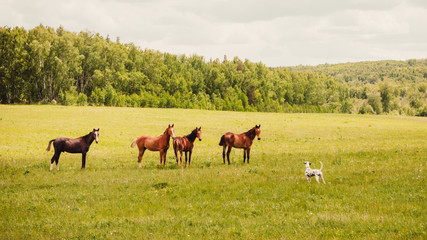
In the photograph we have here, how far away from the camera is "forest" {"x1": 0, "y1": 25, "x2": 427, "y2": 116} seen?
93.6 metres

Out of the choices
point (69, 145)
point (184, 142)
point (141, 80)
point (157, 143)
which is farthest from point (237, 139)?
point (141, 80)

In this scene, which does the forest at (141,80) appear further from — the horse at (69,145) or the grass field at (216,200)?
the grass field at (216,200)

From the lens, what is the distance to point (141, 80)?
12181 centimetres

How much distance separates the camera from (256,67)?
165000 mm

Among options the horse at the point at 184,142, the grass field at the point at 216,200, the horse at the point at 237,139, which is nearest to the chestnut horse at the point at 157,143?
the horse at the point at 184,142

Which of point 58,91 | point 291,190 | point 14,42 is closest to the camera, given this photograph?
point 291,190

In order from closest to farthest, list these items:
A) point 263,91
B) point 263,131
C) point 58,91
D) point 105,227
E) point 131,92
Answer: point 105,227, point 263,131, point 58,91, point 131,92, point 263,91

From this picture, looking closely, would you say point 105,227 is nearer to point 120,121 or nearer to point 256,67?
point 120,121

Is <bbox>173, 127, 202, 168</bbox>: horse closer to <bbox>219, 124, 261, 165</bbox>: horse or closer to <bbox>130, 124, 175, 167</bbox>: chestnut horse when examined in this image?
<bbox>130, 124, 175, 167</bbox>: chestnut horse

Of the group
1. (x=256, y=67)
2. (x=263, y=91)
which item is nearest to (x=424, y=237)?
(x=263, y=91)

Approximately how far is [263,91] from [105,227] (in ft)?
488

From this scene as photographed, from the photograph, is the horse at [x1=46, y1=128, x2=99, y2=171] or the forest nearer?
the horse at [x1=46, y1=128, x2=99, y2=171]

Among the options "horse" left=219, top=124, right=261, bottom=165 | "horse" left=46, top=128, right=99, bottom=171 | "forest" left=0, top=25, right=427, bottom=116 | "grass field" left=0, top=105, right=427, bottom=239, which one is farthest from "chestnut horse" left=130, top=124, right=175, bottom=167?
"forest" left=0, top=25, right=427, bottom=116

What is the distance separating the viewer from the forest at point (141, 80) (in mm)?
93562
